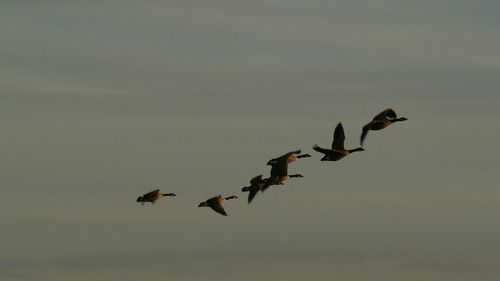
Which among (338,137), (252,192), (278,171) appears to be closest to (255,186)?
(252,192)

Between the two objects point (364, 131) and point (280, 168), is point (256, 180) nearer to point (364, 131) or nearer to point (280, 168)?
point (280, 168)

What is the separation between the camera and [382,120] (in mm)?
176125

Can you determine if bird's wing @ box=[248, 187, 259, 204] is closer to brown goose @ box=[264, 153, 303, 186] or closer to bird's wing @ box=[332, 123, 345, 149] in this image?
brown goose @ box=[264, 153, 303, 186]

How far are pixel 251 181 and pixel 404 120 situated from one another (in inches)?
688

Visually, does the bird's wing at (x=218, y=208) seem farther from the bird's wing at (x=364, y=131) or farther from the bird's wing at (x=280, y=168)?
the bird's wing at (x=364, y=131)

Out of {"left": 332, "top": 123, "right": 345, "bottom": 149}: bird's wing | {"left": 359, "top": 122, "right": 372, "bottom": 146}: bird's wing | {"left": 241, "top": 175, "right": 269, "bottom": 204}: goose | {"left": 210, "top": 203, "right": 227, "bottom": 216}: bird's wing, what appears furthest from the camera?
{"left": 210, "top": 203, "right": 227, "bottom": 216}: bird's wing

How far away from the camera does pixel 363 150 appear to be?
187375mm

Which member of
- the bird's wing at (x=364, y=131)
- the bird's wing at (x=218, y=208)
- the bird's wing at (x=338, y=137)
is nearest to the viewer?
the bird's wing at (x=364, y=131)

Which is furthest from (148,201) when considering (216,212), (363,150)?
(363,150)

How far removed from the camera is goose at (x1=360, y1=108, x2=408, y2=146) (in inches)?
6865

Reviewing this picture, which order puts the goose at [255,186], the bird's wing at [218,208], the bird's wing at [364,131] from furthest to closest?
the bird's wing at [218,208] < the goose at [255,186] < the bird's wing at [364,131]

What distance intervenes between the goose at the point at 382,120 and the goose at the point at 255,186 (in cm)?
1377

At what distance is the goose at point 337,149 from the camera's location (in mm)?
178500

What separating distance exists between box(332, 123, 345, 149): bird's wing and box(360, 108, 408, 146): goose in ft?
15.1
